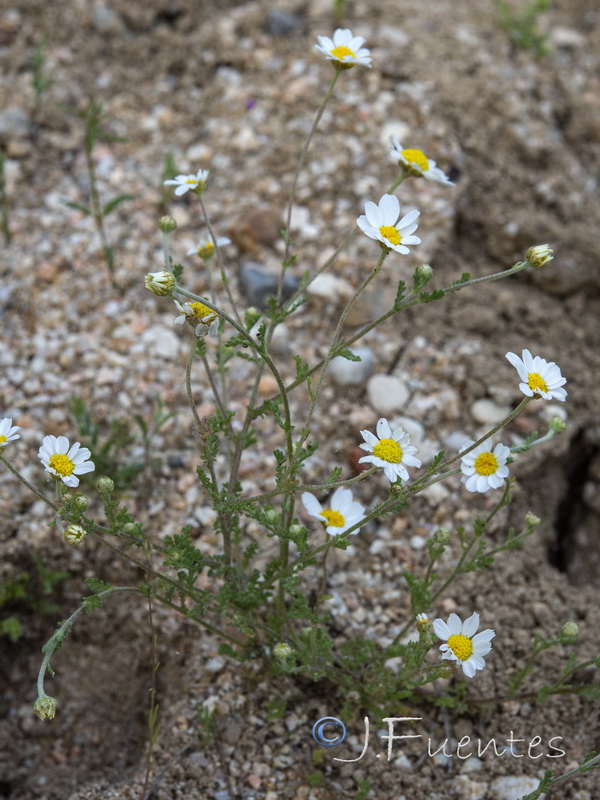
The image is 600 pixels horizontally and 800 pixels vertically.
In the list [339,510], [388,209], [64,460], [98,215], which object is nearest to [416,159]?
[388,209]

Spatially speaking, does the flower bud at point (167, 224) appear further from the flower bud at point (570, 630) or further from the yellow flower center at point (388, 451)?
the flower bud at point (570, 630)

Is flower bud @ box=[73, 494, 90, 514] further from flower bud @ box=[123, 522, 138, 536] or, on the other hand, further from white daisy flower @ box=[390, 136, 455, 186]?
white daisy flower @ box=[390, 136, 455, 186]

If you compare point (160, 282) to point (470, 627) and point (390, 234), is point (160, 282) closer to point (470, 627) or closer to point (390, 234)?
point (390, 234)

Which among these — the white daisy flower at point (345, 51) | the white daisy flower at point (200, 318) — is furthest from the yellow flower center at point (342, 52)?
the white daisy flower at point (200, 318)

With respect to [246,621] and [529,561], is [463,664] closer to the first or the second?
[246,621]

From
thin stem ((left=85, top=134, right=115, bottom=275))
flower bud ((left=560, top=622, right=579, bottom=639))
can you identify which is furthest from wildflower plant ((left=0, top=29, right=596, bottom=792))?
thin stem ((left=85, top=134, right=115, bottom=275))

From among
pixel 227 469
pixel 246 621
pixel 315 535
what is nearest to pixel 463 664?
pixel 246 621
